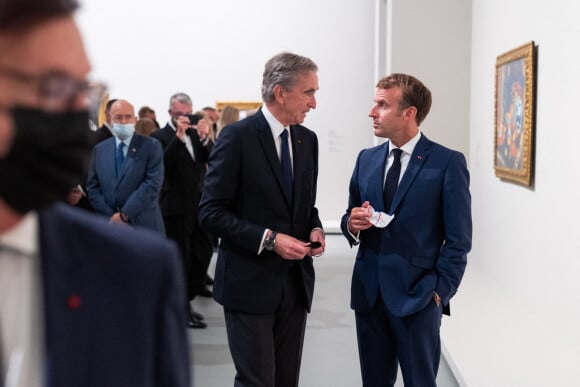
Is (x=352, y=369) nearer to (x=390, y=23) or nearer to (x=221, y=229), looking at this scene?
(x=221, y=229)

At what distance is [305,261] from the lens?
3.63 m

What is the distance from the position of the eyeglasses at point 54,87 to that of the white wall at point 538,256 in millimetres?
4090

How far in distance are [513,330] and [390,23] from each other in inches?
213

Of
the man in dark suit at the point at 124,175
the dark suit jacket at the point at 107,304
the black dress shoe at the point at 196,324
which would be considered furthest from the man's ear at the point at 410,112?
the black dress shoe at the point at 196,324

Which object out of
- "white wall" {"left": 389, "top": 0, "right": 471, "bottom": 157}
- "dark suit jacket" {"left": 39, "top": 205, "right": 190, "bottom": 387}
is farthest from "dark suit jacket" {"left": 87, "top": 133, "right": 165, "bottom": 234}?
"white wall" {"left": 389, "top": 0, "right": 471, "bottom": 157}

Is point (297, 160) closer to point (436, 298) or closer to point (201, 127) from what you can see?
point (436, 298)

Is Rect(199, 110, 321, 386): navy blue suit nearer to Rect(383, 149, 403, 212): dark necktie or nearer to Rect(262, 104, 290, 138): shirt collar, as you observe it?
Rect(262, 104, 290, 138): shirt collar

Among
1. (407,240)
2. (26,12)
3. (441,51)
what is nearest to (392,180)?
(407,240)

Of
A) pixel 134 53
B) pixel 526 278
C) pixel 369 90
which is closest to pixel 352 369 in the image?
pixel 526 278

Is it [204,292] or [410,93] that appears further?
[204,292]

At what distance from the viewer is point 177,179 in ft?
23.4

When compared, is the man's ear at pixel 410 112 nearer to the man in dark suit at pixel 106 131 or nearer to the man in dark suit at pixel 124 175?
the man in dark suit at pixel 124 175

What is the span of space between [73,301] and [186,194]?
19.9ft

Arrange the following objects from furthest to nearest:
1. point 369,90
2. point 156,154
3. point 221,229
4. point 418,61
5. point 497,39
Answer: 1. point 369,90
2. point 418,61
3. point 497,39
4. point 156,154
5. point 221,229
